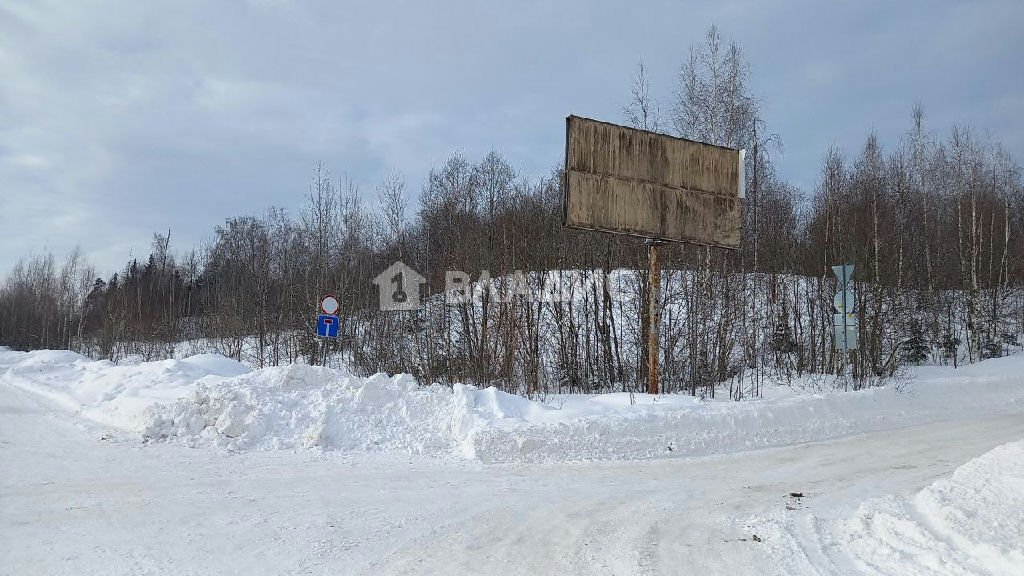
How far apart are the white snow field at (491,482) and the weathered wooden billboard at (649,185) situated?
12.9 ft

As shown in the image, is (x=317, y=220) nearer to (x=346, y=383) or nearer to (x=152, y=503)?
(x=346, y=383)

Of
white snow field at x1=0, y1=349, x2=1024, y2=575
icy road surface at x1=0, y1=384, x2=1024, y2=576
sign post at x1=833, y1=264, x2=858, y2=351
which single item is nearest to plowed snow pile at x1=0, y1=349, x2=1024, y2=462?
white snow field at x1=0, y1=349, x2=1024, y2=575

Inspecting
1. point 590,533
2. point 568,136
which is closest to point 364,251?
point 568,136

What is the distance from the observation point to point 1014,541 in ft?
15.1

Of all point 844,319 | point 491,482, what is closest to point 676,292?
point 844,319

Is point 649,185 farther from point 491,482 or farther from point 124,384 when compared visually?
point 124,384

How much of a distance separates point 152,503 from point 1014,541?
789 cm

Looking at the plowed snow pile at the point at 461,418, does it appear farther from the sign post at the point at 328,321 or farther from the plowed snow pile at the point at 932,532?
the plowed snow pile at the point at 932,532

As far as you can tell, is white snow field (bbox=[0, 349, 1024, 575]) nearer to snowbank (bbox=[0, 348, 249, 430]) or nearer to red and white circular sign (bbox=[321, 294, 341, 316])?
snowbank (bbox=[0, 348, 249, 430])

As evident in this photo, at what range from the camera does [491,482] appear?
776 cm

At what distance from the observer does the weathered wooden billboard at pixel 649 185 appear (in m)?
13.1

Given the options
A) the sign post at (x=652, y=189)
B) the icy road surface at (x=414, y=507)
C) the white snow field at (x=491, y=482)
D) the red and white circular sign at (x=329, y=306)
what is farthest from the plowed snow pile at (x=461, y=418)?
the red and white circular sign at (x=329, y=306)

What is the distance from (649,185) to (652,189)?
0.12 m

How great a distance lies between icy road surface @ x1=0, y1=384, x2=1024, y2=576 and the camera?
15.9 ft
